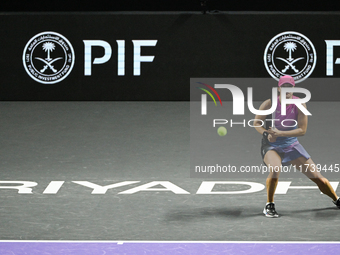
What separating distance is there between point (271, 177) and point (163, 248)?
1.55 meters

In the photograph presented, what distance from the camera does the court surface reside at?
689 cm

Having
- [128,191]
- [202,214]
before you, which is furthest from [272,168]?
[128,191]

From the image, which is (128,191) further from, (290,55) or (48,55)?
(290,55)

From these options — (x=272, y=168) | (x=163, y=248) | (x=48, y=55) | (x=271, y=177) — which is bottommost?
(x=163, y=248)

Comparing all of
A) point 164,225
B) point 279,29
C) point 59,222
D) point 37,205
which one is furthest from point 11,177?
point 279,29

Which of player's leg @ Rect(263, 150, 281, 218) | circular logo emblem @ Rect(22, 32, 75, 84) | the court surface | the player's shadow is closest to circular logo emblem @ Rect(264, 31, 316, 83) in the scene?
the court surface

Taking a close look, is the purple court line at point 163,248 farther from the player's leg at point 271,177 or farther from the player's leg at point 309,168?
the player's leg at point 309,168

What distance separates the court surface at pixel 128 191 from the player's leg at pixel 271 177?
115 mm

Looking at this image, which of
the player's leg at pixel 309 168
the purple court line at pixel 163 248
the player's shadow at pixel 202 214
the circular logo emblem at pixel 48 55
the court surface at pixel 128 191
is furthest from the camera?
the circular logo emblem at pixel 48 55

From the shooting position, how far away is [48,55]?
15.2 meters

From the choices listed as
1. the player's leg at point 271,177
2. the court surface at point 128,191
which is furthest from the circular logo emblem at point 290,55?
the player's leg at point 271,177

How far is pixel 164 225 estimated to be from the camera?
7.10 metres

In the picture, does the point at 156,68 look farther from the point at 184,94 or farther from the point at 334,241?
the point at 334,241

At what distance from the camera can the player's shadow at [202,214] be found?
24.1 ft
